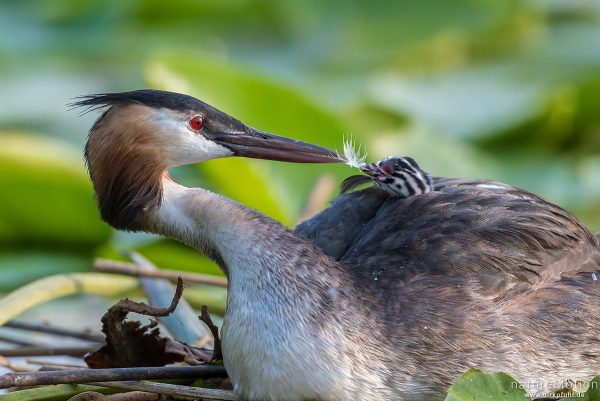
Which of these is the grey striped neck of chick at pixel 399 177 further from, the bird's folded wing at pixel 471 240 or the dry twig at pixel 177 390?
the dry twig at pixel 177 390

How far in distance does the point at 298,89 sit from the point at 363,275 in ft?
8.35

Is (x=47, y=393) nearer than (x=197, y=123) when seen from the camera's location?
Yes

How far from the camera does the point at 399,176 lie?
15.1 feet

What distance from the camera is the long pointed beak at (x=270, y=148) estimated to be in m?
4.35

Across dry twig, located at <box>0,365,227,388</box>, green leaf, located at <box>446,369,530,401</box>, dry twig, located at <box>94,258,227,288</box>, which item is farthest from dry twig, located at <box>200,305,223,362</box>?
green leaf, located at <box>446,369,530,401</box>

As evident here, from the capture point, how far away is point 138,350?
4.58m

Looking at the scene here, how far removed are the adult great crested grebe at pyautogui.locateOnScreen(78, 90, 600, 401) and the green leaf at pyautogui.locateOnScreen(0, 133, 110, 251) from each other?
6.79 ft

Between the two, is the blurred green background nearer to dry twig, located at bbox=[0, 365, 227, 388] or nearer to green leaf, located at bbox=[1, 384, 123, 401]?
dry twig, located at bbox=[0, 365, 227, 388]

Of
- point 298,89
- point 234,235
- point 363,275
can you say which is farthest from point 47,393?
point 298,89

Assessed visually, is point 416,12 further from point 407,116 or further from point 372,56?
point 407,116

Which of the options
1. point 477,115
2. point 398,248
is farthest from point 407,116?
point 398,248

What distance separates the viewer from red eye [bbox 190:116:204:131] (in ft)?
14.1

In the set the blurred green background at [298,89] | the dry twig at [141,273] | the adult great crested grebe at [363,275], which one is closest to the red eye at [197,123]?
the adult great crested grebe at [363,275]

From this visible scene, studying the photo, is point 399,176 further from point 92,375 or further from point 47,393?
point 47,393
